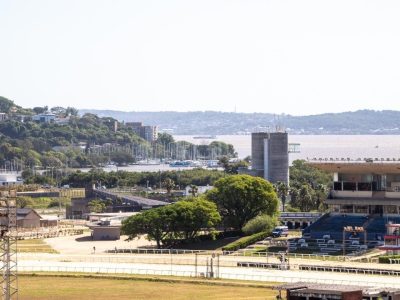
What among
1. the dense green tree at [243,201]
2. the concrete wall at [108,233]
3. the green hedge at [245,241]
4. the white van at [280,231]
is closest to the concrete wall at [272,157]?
the concrete wall at [108,233]

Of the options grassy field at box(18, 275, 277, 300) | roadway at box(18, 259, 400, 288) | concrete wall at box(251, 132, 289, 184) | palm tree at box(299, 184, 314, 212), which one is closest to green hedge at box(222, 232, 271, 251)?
roadway at box(18, 259, 400, 288)

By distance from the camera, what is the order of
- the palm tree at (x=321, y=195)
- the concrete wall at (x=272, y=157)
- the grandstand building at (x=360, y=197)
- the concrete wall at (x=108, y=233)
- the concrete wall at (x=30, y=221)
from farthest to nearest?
the concrete wall at (x=272, y=157)
the concrete wall at (x=30, y=221)
the palm tree at (x=321, y=195)
the concrete wall at (x=108, y=233)
the grandstand building at (x=360, y=197)

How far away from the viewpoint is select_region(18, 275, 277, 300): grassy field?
77750 millimetres

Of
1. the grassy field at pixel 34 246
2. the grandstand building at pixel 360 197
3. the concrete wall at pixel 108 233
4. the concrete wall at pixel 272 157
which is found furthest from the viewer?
the concrete wall at pixel 272 157

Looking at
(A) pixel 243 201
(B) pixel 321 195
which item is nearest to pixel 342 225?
(A) pixel 243 201

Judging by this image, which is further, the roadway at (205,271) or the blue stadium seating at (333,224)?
the blue stadium seating at (333,224)

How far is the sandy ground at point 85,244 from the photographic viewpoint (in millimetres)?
113875

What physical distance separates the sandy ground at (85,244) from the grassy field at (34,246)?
0.67 meters

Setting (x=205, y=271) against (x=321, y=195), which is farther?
(x=321, y=195)

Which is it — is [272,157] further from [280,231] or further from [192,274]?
[192,274]

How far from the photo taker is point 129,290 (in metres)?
81.6

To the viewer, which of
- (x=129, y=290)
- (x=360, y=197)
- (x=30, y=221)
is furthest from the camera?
(x=30, y=221)

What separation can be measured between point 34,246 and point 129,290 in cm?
3842

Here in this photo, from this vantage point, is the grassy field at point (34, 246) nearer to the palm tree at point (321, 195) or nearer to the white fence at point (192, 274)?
the white fence at point (192, 274)
